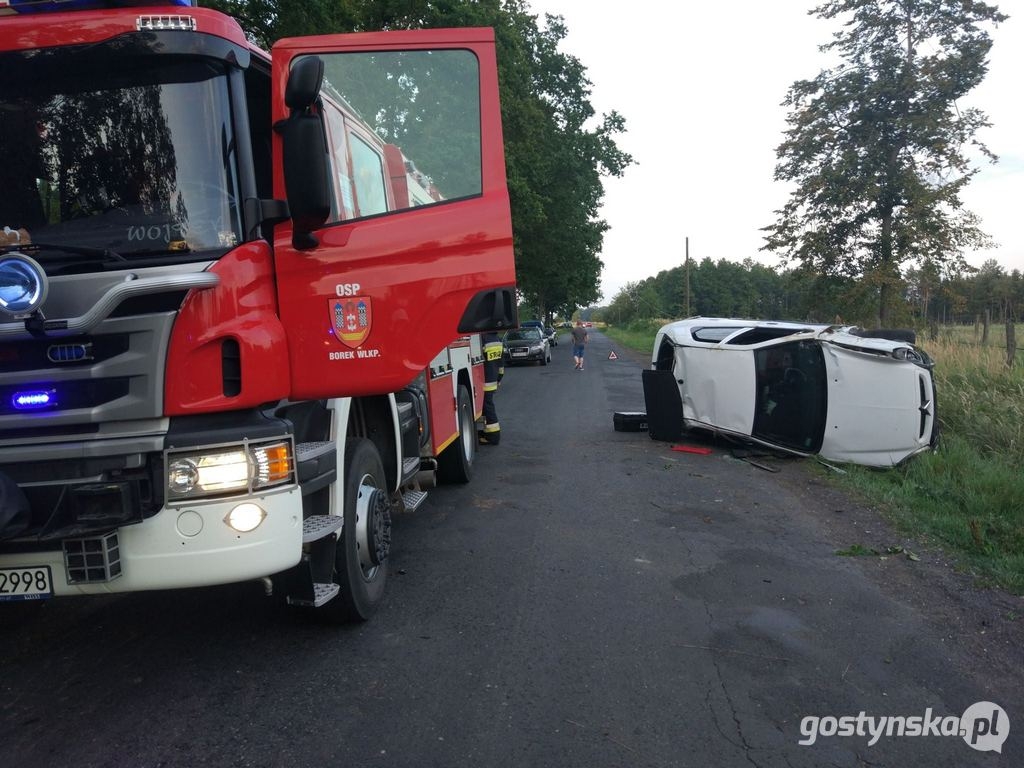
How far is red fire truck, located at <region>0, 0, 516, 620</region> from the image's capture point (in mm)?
3020

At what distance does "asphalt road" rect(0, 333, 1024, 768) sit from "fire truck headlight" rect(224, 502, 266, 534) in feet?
2.82

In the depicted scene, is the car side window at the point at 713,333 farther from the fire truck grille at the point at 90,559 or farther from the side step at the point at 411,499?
the fire truck grille at the point at 90,559

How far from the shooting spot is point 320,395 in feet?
11.9

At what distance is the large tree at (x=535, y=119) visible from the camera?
12.7m

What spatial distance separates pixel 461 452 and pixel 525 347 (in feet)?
72.8

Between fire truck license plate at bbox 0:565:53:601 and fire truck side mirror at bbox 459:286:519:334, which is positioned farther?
fire truck side mirror at bbox 459:286:519:334

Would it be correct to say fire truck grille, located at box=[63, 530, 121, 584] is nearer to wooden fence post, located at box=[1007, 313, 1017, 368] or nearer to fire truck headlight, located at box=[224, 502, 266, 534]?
fire truck headlight, located at box=[224, 502, 266, 534]

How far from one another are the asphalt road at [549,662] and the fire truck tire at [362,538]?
6.2 inches

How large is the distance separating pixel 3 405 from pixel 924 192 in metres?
27.2

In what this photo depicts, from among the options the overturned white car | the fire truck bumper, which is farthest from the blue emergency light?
the overturned white car

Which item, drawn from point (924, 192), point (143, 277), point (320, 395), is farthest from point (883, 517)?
point (924, 192)

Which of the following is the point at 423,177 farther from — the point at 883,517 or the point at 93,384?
the point at 883,517

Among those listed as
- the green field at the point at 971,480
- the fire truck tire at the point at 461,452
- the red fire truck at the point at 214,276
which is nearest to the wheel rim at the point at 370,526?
the red fire truck at the point at 214,276

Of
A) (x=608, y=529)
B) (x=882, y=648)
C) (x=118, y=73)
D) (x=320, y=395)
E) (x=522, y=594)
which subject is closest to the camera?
(x=118, y=73)
